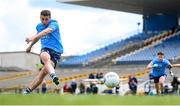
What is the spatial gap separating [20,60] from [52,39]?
4176 centimetres

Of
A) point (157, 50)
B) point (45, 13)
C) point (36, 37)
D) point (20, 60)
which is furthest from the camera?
A: point (20, 60)

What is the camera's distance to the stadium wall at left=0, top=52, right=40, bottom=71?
52156mm

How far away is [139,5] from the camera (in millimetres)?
46781

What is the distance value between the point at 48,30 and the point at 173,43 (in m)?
32.4

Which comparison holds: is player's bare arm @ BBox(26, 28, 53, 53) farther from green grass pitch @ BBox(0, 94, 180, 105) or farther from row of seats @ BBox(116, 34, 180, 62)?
row of seats @ BBox(116, 34, 180, 62)

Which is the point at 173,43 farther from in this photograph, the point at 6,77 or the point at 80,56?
the point at 6,77

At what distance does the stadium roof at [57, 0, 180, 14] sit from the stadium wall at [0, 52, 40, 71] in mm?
8301

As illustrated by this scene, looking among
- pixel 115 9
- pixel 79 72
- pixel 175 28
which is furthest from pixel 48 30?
pixel 115 9

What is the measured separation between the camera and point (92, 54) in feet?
152

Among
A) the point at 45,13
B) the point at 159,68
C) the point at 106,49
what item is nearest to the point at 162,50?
the point at 106,49

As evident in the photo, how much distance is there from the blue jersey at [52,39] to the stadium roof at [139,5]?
32.8m

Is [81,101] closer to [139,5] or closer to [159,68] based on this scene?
[159,68]

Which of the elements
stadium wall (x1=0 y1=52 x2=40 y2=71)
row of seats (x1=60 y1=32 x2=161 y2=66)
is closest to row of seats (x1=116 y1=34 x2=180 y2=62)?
row of seats (x1=60 y1=32 x2=161 y2=66)

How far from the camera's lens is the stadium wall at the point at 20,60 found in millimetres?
52156
